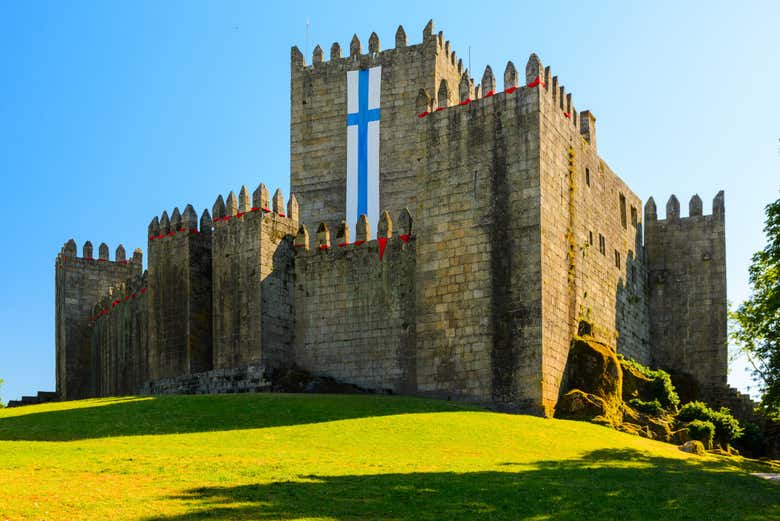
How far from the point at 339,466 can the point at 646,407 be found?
18605mm

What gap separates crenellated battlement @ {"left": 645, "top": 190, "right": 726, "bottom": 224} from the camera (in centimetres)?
5391

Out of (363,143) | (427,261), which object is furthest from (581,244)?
(363,143)

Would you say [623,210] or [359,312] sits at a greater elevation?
[623,210]

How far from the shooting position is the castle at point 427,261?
39469 millimetres

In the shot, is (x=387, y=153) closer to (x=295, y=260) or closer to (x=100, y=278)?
(x=295, y=260)

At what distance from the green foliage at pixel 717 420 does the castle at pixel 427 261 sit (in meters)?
4.27

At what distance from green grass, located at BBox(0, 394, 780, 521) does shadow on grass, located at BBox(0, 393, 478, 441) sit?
2.4 inches

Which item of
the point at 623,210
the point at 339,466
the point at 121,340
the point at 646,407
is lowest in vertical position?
the point at 339,466

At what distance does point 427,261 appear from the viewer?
1619 inches

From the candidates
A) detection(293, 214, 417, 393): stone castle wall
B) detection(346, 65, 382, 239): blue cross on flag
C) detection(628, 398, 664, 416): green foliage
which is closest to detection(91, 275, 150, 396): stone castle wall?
detection(293, 214, 417, 393): stone castle wall

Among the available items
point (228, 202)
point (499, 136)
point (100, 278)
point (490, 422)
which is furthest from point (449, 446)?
point (100, 278)

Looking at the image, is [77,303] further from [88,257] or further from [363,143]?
[363,143]

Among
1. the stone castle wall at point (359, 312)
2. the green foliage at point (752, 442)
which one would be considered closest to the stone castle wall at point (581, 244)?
the stone castle wall at point (359, 312)

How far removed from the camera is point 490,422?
3400 cm
